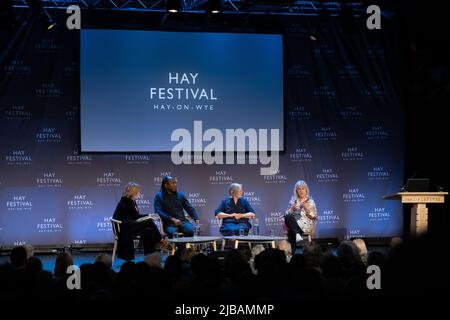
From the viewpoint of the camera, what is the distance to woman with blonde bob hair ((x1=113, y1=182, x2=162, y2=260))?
6602 millimetres

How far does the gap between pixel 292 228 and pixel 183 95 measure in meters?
2.44

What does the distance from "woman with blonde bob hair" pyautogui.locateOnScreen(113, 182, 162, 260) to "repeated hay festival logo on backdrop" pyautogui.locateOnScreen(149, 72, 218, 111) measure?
1782 millimetres

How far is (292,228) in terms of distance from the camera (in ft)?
23.4

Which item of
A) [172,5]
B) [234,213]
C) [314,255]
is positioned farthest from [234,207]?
[314,255]

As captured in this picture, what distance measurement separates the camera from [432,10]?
5.55 metres

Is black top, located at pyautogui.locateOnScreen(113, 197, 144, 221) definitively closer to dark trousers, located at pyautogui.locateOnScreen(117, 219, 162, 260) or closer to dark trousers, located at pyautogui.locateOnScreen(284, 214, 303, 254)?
dark trousers, located at pyautogui.locateOnScreen(117, 219, 162, 260)

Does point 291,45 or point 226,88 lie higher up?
point 291,45

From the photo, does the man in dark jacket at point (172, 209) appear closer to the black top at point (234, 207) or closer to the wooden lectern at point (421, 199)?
the black top at point (234, 207)

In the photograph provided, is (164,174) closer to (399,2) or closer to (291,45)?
(291,45)

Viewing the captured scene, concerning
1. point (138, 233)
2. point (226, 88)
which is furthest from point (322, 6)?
point (138, 233)

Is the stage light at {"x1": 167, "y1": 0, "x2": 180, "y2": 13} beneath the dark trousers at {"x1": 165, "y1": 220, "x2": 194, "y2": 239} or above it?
above

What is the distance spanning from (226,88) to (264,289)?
20.0 feet

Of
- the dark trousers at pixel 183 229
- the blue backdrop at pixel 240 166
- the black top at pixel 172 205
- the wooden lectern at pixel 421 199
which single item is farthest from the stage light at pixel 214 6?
the wooden lectern at pixel 421 199

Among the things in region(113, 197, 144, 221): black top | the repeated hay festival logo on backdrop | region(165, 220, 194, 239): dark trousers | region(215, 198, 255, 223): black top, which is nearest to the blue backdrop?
the repeated hay festival logo on backdrop
